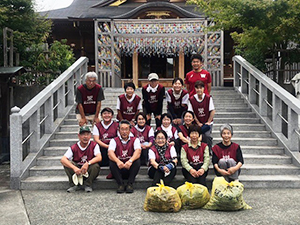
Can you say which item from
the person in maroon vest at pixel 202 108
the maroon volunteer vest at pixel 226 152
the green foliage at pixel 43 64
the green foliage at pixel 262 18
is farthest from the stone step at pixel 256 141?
the green foliage at pixel 43 64

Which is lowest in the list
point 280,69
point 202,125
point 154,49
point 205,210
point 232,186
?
point 205,210

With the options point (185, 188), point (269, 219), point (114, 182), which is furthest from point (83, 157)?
point (269, 219)

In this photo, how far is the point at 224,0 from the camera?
811 centimetres

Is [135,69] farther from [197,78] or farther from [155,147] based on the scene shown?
[155,147]

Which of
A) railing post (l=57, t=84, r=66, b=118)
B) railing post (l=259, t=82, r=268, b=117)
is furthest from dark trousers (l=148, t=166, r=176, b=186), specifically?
railing post (l=57, t=84, r=66, b=118)

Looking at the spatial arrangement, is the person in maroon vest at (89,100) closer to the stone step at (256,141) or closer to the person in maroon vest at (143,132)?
the person in maroon vest at (143,132)

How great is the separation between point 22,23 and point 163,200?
9.03 meters

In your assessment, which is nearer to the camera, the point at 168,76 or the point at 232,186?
the point at 232,186

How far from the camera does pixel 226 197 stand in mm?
4340

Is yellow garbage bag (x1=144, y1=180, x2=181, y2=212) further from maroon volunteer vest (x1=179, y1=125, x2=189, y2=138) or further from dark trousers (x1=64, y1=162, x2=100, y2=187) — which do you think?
maroon volunteer vest (x1=179, y1=125, x2=189, y2=138)

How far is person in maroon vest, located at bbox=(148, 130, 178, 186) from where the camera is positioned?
5254 mm

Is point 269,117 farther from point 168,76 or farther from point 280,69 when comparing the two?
point 168,76

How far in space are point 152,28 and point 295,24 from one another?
6.28 meters

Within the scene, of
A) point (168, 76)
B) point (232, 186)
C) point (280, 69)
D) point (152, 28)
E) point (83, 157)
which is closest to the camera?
point (232, 186)
